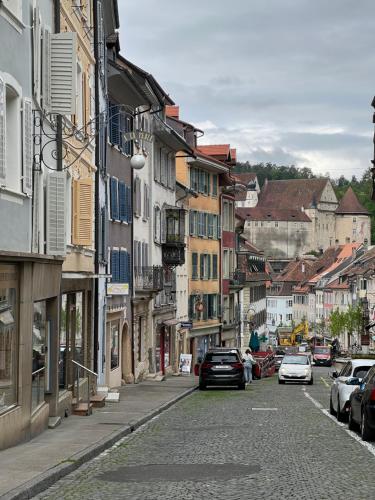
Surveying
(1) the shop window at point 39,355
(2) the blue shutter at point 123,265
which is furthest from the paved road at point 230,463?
(2) the blue shutter at point 123,265

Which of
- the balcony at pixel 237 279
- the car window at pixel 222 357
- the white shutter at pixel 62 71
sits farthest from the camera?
the balcony at pixel 237 279

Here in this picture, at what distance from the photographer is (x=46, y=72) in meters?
20.3

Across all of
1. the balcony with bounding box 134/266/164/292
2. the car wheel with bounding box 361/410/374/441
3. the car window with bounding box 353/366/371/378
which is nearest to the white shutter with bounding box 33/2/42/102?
the car wheel with bounding box 361/410/374/441

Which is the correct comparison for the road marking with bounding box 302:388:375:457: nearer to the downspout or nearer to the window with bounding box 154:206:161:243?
the downspout

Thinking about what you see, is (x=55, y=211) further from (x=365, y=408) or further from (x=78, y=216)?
(x=365, y=408)

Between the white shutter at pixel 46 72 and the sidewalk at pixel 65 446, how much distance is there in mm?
5816


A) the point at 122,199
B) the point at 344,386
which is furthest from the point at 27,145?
the point at 122,199

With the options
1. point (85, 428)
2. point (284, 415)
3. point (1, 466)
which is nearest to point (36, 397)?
point (85, 428)

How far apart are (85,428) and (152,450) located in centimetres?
331

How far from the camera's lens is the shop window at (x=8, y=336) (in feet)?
54.2

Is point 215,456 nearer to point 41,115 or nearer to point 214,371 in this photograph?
point 41,115

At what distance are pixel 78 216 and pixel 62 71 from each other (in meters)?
5.53

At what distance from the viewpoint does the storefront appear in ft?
54.7

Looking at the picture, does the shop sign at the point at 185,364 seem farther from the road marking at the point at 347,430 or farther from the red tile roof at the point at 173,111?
the road marking at the point at 347,430
